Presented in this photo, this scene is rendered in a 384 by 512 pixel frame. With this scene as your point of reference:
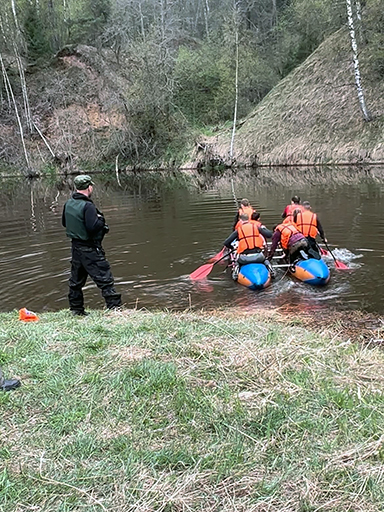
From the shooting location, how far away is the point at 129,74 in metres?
45.4

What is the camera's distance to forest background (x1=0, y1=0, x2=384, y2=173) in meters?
40.2

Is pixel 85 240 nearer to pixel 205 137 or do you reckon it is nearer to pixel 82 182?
pixel 82 182

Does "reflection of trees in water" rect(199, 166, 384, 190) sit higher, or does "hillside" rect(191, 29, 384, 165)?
"hillside" rect(191, 29, 384, 165)

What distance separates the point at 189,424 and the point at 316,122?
3185 centimetres

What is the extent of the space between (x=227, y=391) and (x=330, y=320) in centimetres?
403

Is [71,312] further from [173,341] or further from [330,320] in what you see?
[330,320]

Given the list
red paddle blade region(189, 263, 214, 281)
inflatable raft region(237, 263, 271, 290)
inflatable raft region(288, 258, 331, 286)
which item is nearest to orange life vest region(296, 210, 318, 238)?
inflatable raft region(288, 258, 331, 286)

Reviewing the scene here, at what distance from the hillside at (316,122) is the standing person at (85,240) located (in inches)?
962

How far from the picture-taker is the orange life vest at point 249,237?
30.5 ft

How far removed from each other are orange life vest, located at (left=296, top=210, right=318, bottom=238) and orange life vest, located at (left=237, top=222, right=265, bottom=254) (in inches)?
36.6

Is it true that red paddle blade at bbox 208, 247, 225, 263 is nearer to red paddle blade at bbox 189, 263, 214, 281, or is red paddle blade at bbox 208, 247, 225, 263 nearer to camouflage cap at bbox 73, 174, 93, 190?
red paddle blade at bbox 189, 263, 214, 281

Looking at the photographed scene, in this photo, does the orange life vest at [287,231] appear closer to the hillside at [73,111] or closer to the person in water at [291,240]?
the person in water at [291,240]

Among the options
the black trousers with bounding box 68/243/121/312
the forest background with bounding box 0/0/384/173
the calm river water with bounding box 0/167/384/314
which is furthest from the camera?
the forest background with bounding box 0/0/384/173

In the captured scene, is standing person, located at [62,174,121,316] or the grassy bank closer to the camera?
the grassy bank
